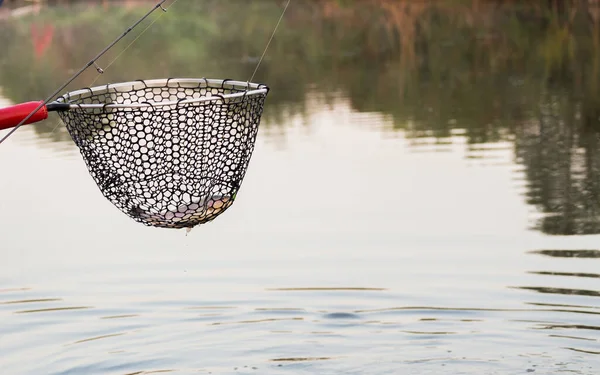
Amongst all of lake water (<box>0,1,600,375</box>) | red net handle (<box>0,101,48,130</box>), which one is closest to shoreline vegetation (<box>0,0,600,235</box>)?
lake water (<box>0,1,600,375</box>)

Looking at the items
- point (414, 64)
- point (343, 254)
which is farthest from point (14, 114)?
point (414, 64)

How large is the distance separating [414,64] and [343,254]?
1357cm

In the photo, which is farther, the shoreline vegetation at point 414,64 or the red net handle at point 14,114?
the shoreline vegetation at point 414,64

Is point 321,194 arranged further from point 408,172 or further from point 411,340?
point 411,340

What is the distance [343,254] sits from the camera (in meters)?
7.75

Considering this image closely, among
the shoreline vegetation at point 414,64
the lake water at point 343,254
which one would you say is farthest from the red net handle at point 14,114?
the shoreline vegetation at point 414,64

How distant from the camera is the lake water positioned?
581 cm

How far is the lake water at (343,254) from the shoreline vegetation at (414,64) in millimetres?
87

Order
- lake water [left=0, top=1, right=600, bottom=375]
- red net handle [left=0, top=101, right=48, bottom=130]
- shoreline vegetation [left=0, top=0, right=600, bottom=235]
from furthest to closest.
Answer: shoreline vegetation [left=0, top=0, right=600, bottom=235] → lake water [left=0, top=1, right=600, bottom=375] → red net handle [left=0, top=101, right=48, bottom=130]

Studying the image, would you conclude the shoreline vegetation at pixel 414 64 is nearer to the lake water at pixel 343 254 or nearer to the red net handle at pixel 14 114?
the lake water at pixel 343 254

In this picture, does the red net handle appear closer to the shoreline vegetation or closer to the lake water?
the lake water

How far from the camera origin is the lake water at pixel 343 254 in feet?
19.1

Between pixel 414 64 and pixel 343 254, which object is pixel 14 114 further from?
pixel 414 64

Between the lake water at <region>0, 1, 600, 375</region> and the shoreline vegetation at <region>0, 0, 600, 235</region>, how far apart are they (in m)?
0.09
